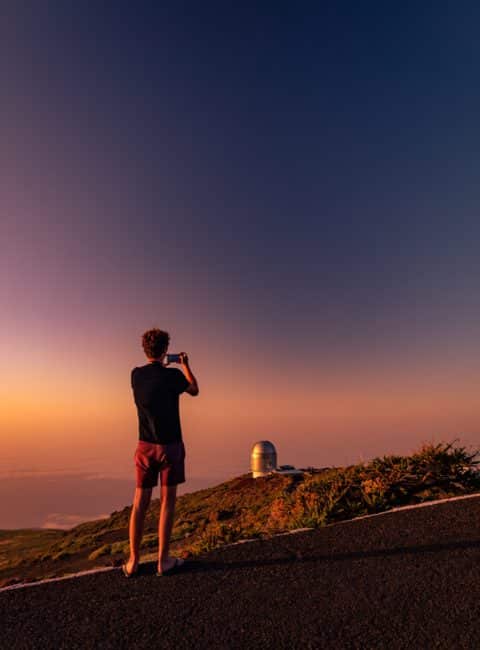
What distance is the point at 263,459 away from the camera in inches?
1025

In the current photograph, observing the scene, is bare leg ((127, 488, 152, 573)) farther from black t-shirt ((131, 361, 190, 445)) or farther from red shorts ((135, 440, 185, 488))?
black t-shirt ((131, 361, 190, 445))

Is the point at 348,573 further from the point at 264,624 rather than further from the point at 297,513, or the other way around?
the point at 297,513

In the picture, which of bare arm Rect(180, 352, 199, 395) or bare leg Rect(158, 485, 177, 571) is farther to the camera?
bare arm Rect(180, 352, 199, 395)

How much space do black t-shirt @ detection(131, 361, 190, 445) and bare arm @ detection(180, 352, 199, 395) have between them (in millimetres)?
66

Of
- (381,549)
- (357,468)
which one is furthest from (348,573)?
(357,468)

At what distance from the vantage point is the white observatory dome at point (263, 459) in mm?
25969

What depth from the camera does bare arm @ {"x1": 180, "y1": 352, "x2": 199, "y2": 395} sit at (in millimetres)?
6465

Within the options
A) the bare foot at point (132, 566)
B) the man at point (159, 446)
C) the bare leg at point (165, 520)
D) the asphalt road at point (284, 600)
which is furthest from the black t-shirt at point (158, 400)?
the asphalt road at point (284, 600)

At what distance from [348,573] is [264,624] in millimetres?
1534

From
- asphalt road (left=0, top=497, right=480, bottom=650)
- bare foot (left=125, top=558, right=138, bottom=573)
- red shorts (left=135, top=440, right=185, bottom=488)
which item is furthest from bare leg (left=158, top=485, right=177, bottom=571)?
bare foot (left=125, top=558, right=138, bottom=573)

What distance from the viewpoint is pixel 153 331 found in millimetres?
6453

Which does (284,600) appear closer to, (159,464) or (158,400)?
(159,464)

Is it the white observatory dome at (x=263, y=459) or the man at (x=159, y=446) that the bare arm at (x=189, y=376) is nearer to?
the man at (x=159, y=446)

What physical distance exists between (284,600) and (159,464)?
6.71 ft
